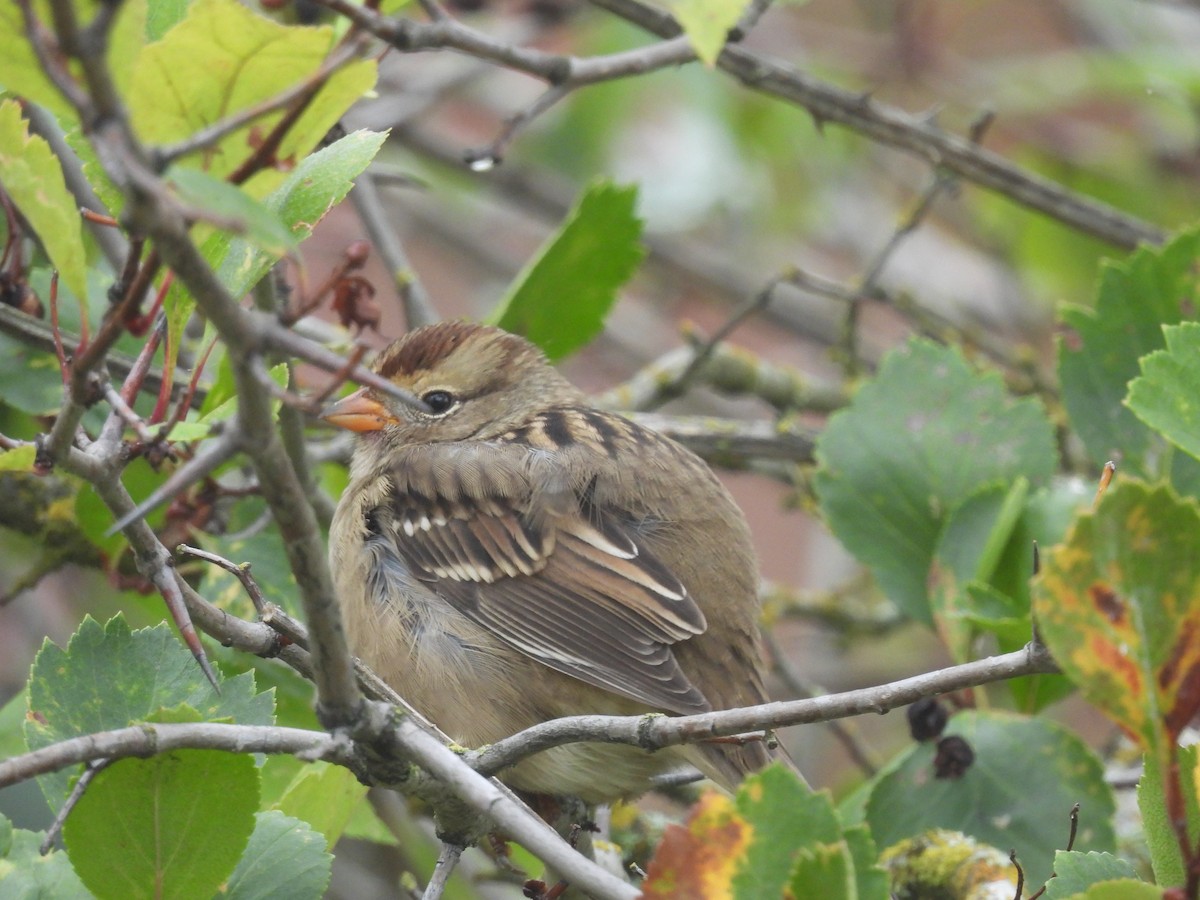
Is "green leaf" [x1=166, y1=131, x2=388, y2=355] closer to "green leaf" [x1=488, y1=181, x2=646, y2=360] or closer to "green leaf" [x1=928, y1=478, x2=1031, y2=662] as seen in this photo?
"green leaf" [x1=488, y1=181, x2=646, y2=360]

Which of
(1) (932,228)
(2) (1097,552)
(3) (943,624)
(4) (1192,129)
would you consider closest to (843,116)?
(3) (943,624)

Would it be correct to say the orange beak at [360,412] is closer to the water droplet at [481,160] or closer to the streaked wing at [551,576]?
the streaked wing at [551,576]

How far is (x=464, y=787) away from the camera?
144 centimetres

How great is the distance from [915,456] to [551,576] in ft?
2.54

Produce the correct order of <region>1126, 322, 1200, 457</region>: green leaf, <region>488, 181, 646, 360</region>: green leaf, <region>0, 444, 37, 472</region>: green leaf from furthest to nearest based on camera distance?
<region>488, 181, 646, 360</region>: green leaf → <region>1126, 322, 1200, 457</region>: green leaf → <region>0, 444, 37, 472</region>: green leaf

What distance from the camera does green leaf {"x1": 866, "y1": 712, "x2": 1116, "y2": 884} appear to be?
2447 mm

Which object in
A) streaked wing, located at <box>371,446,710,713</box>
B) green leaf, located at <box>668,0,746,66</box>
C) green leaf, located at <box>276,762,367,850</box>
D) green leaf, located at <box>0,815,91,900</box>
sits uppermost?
green leaf, located at <box>668,0,746,66</box>

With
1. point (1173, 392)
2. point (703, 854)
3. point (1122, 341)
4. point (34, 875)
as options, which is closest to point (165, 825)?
point (34, 875)

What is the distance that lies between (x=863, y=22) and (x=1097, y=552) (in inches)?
246

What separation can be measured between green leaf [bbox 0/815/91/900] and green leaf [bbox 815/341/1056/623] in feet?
5.14

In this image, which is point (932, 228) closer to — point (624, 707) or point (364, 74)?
point (624, 707)

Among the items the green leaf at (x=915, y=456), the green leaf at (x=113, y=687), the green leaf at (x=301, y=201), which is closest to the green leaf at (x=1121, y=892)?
the green leaf at (x=113, y=687)

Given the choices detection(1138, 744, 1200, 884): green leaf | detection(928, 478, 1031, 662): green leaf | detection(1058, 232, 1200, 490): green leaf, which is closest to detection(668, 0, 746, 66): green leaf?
detection(1138, 744, 1200, 884): green leaf

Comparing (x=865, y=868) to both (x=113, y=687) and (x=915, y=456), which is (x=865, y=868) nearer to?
(x=113, y=687)
